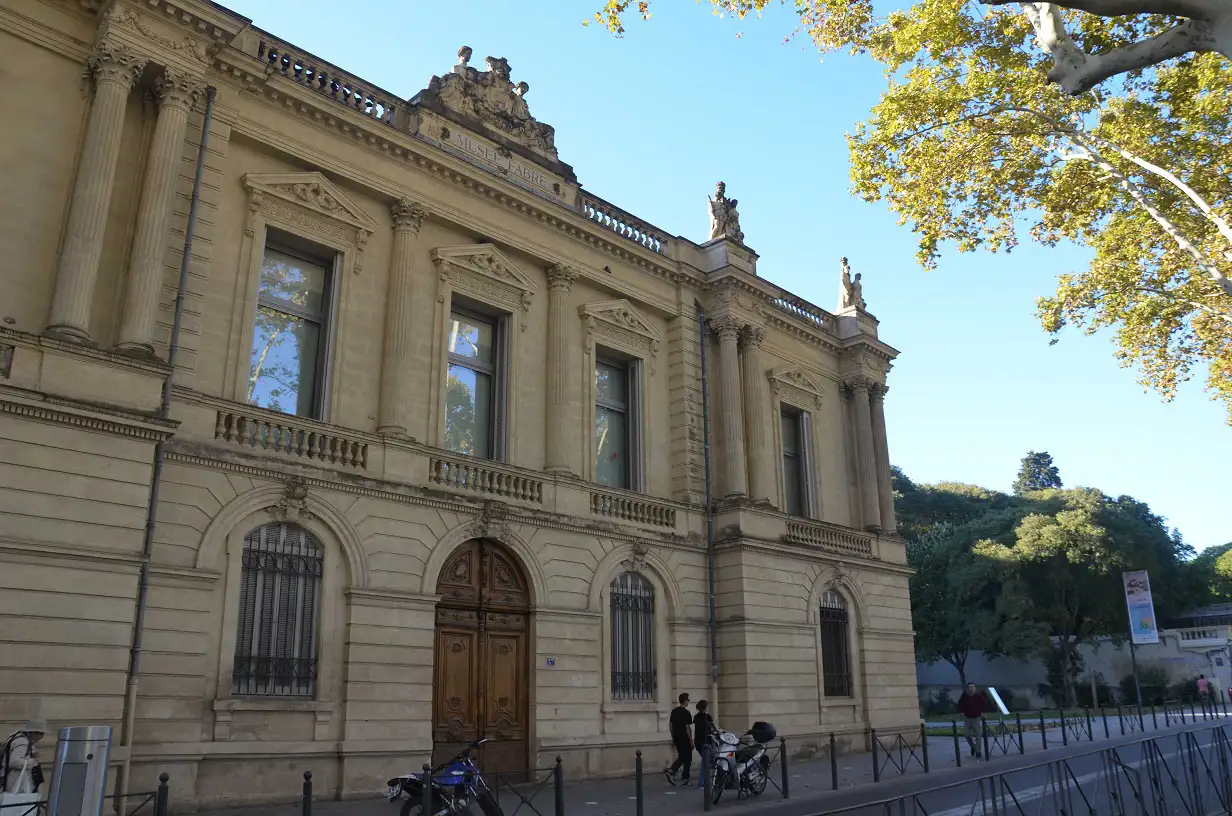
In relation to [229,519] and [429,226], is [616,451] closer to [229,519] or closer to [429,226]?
[429,226]

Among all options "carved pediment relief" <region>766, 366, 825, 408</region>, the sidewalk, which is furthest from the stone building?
the sidewalk

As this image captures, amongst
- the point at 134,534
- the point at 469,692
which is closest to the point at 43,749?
the point at 134,534

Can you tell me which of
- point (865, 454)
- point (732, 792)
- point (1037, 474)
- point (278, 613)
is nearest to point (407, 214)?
point (278, 613)

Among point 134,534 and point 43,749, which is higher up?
point 134,534

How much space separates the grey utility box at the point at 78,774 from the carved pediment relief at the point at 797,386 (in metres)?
18.0

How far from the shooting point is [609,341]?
19703mm

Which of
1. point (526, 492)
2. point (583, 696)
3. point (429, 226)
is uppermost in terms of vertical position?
point (429, 226)

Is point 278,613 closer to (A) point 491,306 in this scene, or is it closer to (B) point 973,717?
(A) point 491,306

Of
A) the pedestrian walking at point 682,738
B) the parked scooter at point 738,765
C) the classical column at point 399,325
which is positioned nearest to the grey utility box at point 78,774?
the classical column at point 399,325

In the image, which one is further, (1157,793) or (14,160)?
(14,160)

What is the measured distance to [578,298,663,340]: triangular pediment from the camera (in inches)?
762

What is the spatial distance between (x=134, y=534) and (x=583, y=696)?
27.5 feet

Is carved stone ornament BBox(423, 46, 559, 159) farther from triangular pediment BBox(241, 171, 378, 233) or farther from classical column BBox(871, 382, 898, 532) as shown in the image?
classical column BBox(871, 382, 898, 532)

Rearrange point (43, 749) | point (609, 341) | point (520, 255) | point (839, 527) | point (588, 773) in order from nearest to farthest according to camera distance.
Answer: point (43, 749) < point (588, 773) < point (520, 255) < point (609, 341) < point (839, 527)
